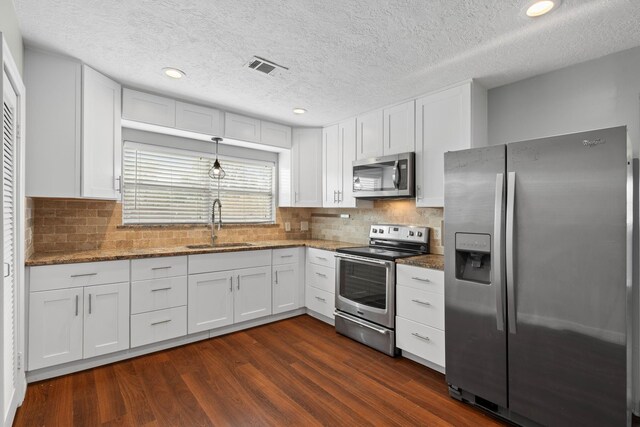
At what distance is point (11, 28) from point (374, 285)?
10.2 feet

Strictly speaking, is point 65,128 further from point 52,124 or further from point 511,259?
point 511,259

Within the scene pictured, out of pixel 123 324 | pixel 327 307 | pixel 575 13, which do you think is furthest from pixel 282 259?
pixel 575 13

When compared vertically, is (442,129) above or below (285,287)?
above

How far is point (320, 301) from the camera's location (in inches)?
147

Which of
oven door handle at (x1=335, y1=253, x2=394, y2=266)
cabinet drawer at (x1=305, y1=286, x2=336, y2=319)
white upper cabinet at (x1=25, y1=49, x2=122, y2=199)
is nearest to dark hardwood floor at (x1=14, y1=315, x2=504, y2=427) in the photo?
cabinet drawer at (x1=305, y1=286, x2=336, y2=319)

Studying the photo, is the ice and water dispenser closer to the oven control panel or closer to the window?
the oven control panel

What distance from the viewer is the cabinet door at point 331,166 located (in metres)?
3.96

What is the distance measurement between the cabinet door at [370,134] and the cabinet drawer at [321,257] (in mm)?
1166

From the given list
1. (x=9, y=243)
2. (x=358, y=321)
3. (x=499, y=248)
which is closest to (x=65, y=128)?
(x=9, y=243)

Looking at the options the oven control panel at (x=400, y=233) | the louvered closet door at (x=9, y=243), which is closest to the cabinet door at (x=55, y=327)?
the louvered closet door at (x=9, y=243)

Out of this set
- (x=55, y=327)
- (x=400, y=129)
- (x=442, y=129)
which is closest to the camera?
(x=55, y=327)

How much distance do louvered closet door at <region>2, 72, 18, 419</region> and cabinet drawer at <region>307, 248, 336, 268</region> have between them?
2584 mm

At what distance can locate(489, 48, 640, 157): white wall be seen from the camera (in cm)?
220

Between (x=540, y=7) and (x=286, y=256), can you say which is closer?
(x=540, y=7)
